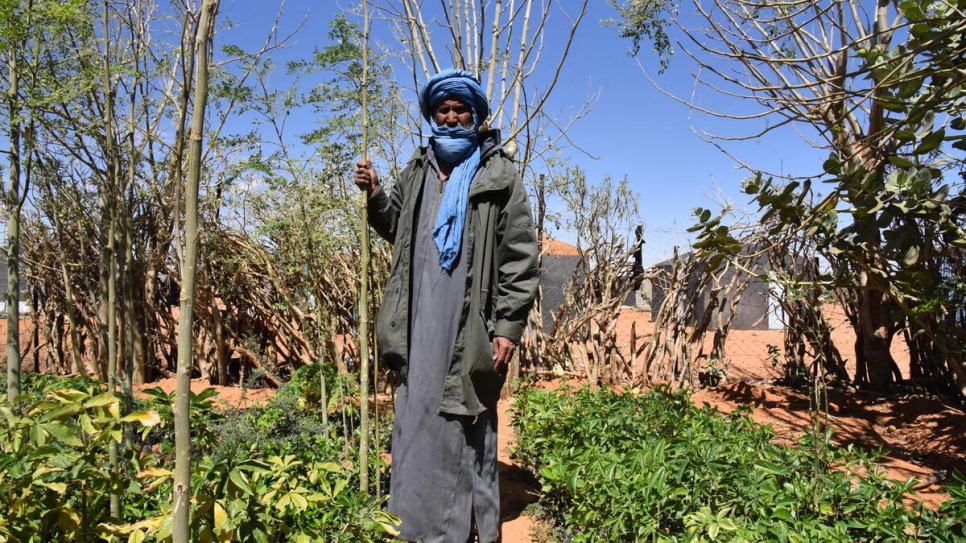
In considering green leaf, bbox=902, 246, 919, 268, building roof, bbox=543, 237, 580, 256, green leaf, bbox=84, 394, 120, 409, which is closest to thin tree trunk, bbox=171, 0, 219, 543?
green leaf, bbox=84, 394, 120, 409

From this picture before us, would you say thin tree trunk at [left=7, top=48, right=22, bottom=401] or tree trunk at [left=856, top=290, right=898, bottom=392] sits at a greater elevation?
thin tree trunk at [left=7, top=48, right=22, bottom=401]

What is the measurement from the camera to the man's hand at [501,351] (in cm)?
227

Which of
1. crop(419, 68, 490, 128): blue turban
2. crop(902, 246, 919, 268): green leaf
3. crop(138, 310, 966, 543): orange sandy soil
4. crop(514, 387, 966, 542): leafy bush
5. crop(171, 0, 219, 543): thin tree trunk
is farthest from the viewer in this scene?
crop(902, 246, 919, 268): green leaf

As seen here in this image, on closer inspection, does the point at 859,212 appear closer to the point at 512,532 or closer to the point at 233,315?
the point at 512,532

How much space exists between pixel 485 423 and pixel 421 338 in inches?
16.0

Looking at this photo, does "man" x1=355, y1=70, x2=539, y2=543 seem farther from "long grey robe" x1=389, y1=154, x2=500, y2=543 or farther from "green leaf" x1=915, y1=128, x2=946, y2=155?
"green leaf" x1=915, y1=128, x2=946, y2=155

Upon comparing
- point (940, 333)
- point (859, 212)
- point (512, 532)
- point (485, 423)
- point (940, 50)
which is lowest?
point (512, 532)

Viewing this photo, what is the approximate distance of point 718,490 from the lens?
212 cm

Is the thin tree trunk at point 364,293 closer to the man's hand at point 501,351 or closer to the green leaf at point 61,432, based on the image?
the man's hand at point 501,351

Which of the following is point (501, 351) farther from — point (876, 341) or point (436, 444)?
point (876, 341)

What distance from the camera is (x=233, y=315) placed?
601 centimetres

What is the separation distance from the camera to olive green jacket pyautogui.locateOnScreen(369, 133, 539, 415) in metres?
2.25

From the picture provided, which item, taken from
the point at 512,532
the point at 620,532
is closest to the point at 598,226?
the point at 512,532

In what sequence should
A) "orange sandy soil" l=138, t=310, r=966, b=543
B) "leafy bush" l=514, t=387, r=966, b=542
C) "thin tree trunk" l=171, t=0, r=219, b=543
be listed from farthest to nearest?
"orange sandy soil" l=138, t=310, r=966, b=543
"leafy bush" l=514, t=387, r=966, b=542
"thin tree trunk" l=171, t=0, r=219, b=543
